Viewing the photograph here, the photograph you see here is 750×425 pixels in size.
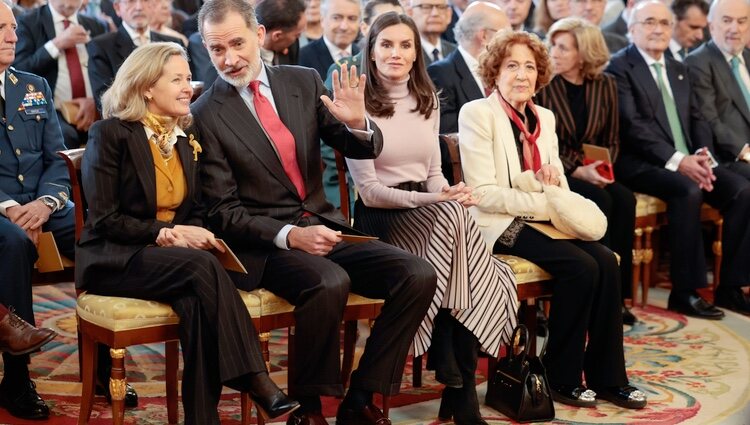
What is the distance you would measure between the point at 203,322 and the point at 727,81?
3810 millimetres

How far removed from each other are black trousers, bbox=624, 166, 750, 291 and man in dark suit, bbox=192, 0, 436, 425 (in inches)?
89.0

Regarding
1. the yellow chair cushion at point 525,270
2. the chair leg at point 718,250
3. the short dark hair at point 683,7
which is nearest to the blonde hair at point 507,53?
the yellow chair cushion at point 525,270

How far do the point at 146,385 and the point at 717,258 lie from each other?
3.16 metres

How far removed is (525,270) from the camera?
4258 mm

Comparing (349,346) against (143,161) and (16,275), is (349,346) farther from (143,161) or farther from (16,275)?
(16,275)

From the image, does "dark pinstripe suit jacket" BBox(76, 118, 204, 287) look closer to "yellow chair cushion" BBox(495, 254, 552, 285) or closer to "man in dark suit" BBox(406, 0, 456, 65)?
"yellow chair cushion" BBox(495, 254, 552, 285)

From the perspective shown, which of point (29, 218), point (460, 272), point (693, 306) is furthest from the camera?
point (693, 306)

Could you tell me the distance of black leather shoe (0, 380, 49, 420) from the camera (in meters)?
3.86

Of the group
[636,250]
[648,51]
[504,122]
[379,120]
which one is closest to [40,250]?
[379,120]

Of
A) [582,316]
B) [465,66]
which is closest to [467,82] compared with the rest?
[465,66]

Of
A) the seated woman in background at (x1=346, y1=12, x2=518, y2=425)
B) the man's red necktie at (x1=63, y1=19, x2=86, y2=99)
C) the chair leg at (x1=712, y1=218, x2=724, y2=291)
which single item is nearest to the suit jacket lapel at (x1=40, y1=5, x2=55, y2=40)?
the man's red necktie at (x1=63, y1=19, x2=86, y2=99)

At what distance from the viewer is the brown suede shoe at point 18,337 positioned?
3715 mm

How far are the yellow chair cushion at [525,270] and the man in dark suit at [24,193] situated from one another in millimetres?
1635

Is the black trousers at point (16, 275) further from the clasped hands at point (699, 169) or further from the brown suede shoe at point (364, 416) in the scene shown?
the clasped hands at point (699, 169)
